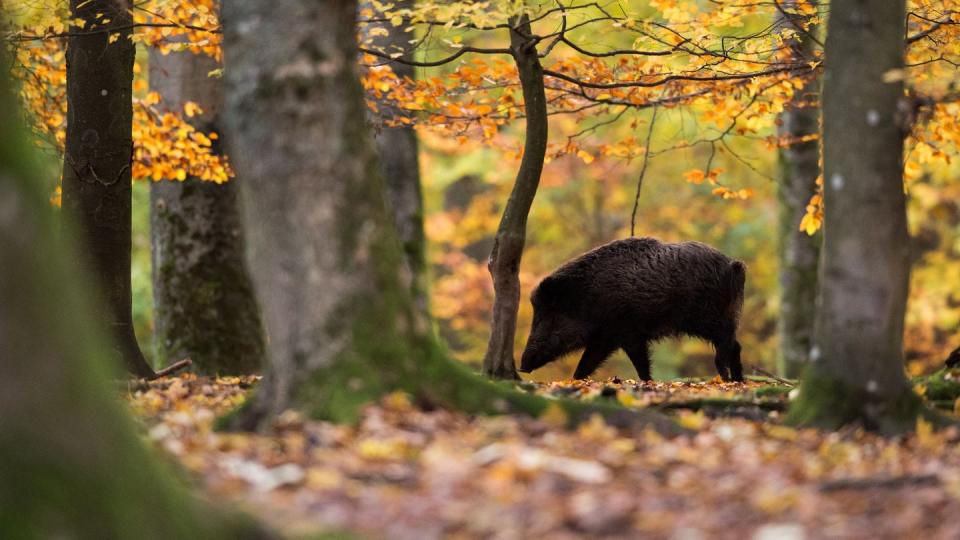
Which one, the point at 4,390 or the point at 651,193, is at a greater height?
the point at 651,193

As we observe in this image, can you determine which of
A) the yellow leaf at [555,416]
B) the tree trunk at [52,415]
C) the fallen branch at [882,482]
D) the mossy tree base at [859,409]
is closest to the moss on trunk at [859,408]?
the mossy tree base at [859,409]

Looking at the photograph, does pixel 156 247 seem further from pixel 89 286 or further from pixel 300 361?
pixel 300 361

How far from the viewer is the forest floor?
Answer: 408 centimetres

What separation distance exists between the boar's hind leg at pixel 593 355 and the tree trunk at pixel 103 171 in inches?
191

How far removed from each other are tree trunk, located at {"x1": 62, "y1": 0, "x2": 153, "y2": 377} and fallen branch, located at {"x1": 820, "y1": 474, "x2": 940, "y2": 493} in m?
5.80

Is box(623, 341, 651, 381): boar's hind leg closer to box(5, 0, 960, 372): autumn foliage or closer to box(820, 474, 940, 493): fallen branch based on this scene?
box(5, 0, 960, 372): autumn foliage

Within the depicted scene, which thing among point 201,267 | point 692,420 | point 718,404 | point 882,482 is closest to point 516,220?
point 718,404

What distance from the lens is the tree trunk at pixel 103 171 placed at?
28.9ft

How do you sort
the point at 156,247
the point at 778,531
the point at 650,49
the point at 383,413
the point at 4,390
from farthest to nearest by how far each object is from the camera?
the point at 156,247, the point at 650,49, the point at 383,413, the point at 778,531, the point at 4,390

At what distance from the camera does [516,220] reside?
8695mm

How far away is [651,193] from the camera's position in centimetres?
2427

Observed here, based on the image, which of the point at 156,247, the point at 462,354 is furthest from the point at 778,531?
the point at 462,354

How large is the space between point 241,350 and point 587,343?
3847 millimetres

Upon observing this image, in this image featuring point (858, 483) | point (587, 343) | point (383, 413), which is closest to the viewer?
point (858, 483)
